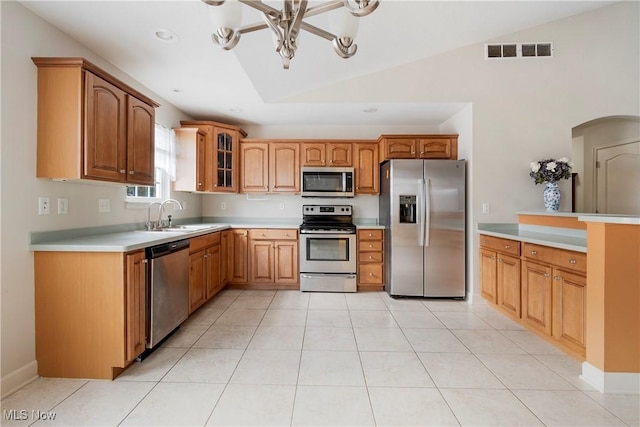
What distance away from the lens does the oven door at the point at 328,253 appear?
151 inches

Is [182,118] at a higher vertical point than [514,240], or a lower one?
higher

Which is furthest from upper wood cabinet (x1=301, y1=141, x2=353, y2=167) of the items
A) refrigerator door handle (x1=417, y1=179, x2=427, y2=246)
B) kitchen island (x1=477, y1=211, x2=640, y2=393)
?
kitchen island (x1=477, y1=211, x2=640, y2=393)

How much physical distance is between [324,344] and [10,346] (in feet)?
6.69

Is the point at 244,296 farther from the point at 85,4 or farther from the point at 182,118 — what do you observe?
the point at 85,4

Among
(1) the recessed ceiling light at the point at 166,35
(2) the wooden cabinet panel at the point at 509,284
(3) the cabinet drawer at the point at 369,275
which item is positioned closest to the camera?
(1) the recessed ceiling light at the point at 166,35

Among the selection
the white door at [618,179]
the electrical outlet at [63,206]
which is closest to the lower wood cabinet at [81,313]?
the electrical outlet at [63,206]

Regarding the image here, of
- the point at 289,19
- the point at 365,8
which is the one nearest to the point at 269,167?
the point at 289,19

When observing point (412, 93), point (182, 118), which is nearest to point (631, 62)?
point (412, 93)

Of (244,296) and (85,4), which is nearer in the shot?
(85,4)

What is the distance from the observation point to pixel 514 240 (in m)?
2.72

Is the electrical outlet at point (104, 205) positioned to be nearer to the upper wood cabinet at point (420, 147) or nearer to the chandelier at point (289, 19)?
the chandelier at point (289, 19)

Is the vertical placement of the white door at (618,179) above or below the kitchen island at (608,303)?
above

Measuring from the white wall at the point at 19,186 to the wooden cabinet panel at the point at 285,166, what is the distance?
2473 millimetres

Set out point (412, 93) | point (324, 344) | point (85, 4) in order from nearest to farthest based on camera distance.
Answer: point (85, 4), point (324, 344), point (412, 93)
